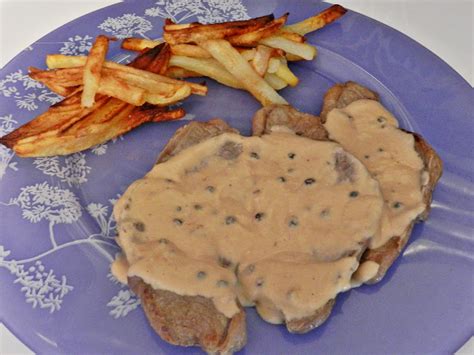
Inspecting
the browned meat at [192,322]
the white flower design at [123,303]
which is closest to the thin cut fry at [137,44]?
the white flower design at [123,303]

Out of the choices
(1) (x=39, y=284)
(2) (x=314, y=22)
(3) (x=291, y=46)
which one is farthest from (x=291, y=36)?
(1) (x=39, y=284)

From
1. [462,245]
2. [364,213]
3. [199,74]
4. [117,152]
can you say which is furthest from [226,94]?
[462,245]

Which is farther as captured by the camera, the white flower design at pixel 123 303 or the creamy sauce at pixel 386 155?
the creamy sauce at pixel 386 155

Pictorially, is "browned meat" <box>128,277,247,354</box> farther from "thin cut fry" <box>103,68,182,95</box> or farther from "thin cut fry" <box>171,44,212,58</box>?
"thin cut fry" <box>171,44,212,58</box>

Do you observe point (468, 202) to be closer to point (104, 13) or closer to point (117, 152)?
point (117, 152)

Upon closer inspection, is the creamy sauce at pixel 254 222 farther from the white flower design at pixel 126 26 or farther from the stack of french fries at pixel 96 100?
the white flower design at pixel 126 26

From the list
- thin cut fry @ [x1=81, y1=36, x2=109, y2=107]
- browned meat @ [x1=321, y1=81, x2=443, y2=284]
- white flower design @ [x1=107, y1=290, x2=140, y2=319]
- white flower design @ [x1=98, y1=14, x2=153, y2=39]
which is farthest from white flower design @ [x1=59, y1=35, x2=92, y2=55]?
white flower design @ [x1=107, y1=290, x2=140, y2=319]

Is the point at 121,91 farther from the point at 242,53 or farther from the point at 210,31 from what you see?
the point at 242,53
